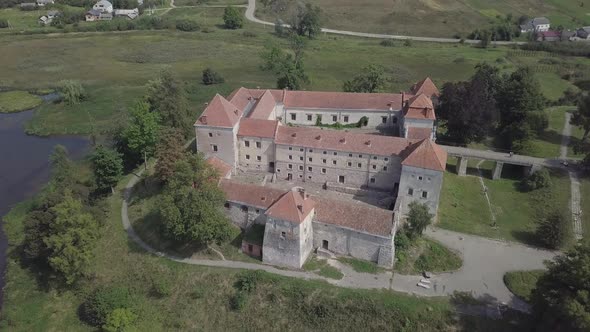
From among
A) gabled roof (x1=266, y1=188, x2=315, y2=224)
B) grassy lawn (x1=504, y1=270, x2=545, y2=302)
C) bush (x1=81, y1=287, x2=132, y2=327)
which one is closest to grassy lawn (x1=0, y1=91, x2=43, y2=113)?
bush (x1=81, y1=287, x2=132, y2=327)

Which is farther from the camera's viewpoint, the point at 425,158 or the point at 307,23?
the point at 307,23

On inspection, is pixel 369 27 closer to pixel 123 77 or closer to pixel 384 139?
pixel 123 77

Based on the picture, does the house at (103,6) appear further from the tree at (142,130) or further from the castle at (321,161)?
the castle at (321,161)

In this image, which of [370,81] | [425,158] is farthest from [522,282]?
[370,81]

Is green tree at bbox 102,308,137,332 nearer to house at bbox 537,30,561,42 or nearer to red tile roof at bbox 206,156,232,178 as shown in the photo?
red tile roof at bbox 206,156,232,178

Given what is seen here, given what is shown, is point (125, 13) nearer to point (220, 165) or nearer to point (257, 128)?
point (257, 128)
